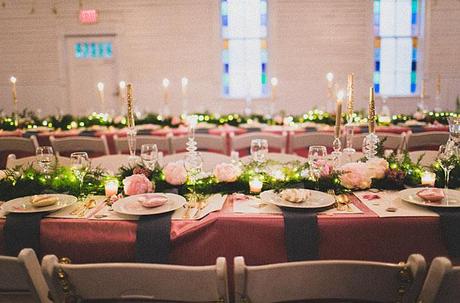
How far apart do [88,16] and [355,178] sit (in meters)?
8.80

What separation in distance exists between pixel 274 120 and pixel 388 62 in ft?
18.2

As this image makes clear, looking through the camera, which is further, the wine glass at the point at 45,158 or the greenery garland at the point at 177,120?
the greenery garland at the point at 177,120

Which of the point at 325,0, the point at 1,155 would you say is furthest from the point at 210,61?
the point at 1,155

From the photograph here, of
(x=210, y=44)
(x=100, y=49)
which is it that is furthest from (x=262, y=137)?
(x=100, y=49)

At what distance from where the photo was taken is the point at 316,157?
7.82 ft

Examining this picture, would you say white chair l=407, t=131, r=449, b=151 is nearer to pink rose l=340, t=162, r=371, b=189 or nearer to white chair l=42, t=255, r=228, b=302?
pink rose l=340, t=162, r=371, b=189

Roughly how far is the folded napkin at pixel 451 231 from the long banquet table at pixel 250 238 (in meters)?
0.03

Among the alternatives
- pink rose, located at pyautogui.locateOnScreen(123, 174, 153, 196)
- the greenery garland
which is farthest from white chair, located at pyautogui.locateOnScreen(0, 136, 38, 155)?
pink rose, located at pyautogui.locateOnScreen(123, 174, 153, 196)

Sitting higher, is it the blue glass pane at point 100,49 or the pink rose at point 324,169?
the blue glass pane at point 100,49

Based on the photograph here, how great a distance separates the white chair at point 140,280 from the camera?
4.70ft

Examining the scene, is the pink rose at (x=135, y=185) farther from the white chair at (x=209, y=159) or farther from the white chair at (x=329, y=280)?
the white chair at (x=329, y=280)

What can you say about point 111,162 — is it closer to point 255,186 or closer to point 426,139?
point 255,186

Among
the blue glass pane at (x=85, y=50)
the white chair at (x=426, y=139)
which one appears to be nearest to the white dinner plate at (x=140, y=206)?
the white chair at (x=426, y=139)

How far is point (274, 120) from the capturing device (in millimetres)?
5633
